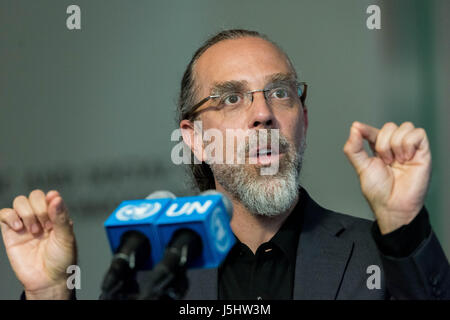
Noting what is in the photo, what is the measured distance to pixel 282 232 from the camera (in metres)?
1.80

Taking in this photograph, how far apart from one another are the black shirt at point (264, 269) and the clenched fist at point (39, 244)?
508 mm

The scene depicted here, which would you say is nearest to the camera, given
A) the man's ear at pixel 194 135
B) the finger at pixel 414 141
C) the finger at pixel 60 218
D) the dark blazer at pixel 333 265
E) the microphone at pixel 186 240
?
the microphone at pixel 186 240

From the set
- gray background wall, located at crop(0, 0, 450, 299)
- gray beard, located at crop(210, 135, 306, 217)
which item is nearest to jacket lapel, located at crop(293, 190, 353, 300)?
gray beard, located at crop(210, 135, 306, 217)

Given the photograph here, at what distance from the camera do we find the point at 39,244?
156 centimetres

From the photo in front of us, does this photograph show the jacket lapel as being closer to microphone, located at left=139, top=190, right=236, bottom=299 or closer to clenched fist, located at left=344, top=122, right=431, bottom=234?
clenched fist, located at left=344, top=122, right=431, bottom=234

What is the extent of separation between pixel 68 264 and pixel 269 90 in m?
0.82

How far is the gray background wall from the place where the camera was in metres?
3.30

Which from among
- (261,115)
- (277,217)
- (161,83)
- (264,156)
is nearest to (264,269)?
(277,217)

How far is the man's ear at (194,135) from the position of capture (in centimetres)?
197

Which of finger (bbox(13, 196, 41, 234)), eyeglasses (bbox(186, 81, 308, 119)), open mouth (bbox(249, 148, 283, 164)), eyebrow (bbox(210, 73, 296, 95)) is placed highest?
eyebrow (bbox(210, 73, 296, 95))

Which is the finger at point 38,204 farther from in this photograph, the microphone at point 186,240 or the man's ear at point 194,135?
the man's ear at point 194,135

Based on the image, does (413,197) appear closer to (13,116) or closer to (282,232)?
(282,232)

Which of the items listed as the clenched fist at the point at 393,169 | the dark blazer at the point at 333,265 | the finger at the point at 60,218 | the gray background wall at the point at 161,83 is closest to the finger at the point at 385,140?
the clenched fist at the point at 393,169
